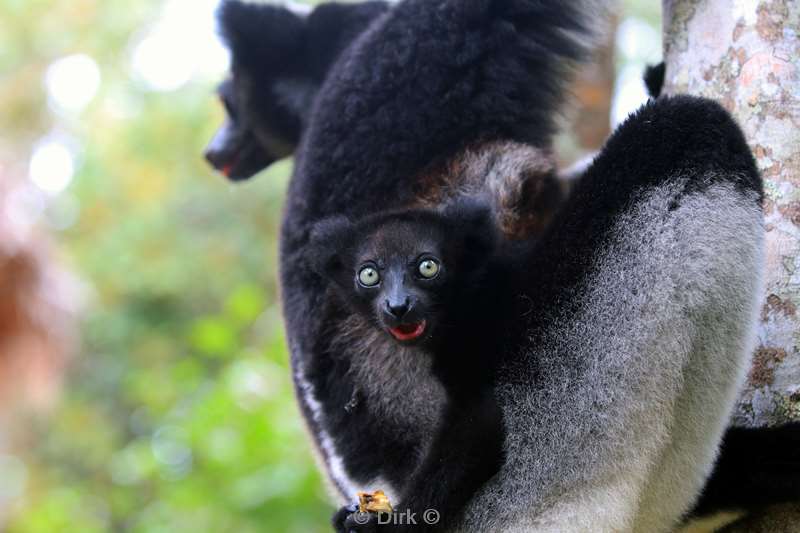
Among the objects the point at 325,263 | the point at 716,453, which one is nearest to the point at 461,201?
the point at 325,263

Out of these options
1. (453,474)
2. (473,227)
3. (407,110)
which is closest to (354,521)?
(453,474)

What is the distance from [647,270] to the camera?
8.39ft

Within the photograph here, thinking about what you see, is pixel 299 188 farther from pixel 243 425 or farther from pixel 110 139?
pixel 110 139

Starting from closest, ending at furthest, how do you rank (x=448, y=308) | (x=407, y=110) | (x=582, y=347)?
(x=582, y=347), (x=448, y=308), (x=407, y=110)

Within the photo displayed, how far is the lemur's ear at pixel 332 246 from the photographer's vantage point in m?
3.05

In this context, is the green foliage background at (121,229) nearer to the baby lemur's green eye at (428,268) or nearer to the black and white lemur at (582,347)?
the black and white lemur at (582,347)

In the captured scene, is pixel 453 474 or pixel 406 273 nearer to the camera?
pixel 453 474

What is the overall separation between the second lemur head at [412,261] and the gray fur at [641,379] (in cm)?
37

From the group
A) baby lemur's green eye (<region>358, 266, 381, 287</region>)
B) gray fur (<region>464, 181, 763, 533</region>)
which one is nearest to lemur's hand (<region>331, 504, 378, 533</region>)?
gray fur (<region>464, 181, 763, 533</region>)

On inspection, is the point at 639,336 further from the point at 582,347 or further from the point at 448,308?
the point at 448,308

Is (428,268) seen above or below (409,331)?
above

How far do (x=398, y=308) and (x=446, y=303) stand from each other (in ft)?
0.90

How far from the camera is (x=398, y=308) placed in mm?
2656

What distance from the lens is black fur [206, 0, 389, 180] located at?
4707 millimetres
